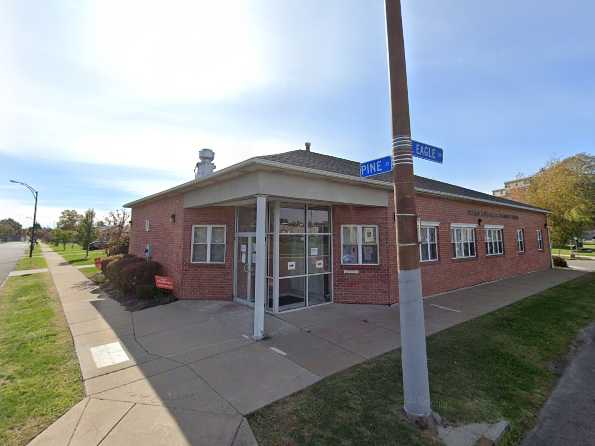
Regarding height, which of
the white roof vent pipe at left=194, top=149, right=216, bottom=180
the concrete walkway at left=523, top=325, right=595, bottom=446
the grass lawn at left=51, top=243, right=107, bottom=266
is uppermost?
the white roof vent pipe at left=194, top=149, right=216, bottom=180

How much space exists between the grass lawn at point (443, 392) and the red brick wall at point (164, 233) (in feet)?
23.8

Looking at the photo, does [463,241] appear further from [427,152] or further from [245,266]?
[427,152]

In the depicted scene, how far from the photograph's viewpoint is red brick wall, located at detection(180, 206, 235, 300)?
9.69 meters

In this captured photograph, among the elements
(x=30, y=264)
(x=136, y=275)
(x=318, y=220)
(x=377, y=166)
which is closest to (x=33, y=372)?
(x=136, y=275)

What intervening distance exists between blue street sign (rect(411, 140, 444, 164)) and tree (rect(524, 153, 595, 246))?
99.6 ft

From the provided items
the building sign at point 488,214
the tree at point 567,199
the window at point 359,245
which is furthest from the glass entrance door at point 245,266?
the tree at point 567,199

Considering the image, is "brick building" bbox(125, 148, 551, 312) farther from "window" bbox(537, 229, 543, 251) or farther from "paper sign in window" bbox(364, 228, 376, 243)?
"window" bbox(537, 229, 543, 251)

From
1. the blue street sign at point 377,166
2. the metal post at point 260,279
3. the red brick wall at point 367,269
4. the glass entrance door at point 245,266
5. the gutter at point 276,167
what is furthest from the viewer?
the red brick wall at point 367,269

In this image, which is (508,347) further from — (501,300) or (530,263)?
(530,263)

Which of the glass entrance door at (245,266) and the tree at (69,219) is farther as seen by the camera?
the tree at (69,219)

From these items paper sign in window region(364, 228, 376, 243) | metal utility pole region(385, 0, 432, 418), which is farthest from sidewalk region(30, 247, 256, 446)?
paper sign in window region(364, 228, 376, 243)

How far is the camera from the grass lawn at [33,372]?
3.44 meters

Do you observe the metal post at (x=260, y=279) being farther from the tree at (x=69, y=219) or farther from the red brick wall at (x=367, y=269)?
the tree at (x=69, y=219)

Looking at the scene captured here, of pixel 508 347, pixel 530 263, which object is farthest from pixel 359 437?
pixel 530 263
